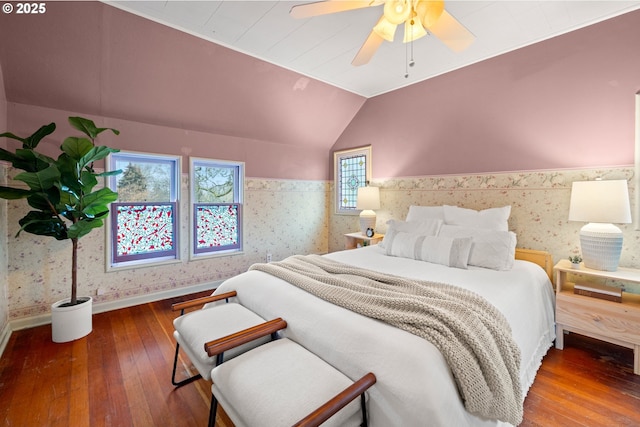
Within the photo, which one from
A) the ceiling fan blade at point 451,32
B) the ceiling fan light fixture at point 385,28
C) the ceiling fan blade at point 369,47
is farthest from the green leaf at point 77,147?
the ceiling fan blade at point 451,32

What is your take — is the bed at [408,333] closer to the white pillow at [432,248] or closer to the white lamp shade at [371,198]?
the white pillow at [432,248]

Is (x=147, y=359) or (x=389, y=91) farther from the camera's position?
(x=389, y=91)

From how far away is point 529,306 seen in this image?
188 cm

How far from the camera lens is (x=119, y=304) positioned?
299cm

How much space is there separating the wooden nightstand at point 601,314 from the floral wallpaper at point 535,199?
0.28 metres

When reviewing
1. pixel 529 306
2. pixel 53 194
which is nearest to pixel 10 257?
pixel 53 194

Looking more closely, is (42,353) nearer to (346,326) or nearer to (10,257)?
(10,257)

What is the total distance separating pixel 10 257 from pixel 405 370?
11.3ft

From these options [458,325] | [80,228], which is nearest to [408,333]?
[458,325]

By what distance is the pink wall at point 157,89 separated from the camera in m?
2.21

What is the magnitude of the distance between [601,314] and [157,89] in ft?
14.4

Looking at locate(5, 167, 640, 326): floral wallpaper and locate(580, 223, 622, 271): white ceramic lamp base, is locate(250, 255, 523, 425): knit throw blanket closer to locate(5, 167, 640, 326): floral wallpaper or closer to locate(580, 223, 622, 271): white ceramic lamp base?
locate(580, 223, 622, 271): white ceramic lamp base

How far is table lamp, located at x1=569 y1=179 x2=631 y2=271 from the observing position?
6.47ft

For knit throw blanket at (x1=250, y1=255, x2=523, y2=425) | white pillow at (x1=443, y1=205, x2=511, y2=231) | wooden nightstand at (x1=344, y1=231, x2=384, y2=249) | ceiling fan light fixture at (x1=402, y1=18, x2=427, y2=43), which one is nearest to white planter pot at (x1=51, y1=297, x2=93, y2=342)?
knit throw blanket at (x1=250, y1=255, x2=523, y2=425)
